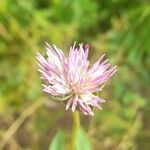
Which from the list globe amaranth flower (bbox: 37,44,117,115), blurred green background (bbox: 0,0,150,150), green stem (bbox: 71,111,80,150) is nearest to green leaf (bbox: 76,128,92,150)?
green stem (bbox: 71,111,80,150)

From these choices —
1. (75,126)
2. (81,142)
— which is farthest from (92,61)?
(75,126)

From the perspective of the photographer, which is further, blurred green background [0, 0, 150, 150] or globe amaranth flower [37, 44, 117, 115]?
blurred green background [0, 0, 150, 150]

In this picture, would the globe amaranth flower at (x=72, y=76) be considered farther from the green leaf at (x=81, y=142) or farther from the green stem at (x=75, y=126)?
the green leaf at (x=81, y=142)

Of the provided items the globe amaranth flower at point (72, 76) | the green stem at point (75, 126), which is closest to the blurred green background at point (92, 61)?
the green stem at point (75, 126)

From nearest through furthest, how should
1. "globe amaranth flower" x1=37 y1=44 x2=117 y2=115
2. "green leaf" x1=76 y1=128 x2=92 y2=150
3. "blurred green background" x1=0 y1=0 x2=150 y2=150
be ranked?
"globe amaranth flower" x1=37 y1=44 x2=117 y2=115 < "green leaf" x1=76 y1=128 x2=92 y2=150 < "blurred green background" x1=0 y1=0 x2=150 y2=150

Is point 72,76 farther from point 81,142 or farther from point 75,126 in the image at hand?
point 81,142

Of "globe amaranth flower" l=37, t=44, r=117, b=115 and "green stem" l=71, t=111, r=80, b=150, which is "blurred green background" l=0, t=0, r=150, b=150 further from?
"globe amaranth flower" l=37, t=44, r=117, b=115
